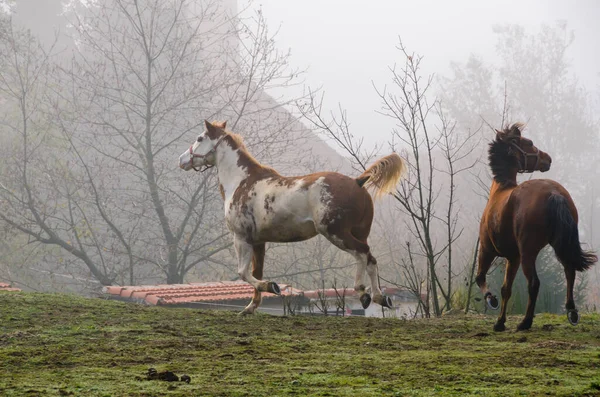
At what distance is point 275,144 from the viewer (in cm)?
2145

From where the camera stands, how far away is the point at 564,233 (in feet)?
19.3

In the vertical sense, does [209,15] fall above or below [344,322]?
above

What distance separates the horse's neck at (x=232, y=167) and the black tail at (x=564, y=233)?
3.28 m

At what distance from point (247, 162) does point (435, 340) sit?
3150 mm

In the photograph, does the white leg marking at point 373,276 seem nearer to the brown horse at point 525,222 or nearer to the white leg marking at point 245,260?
the brown horse at point 525,222

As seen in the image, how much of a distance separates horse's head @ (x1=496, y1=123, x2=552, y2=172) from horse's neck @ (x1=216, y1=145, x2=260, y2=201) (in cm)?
260

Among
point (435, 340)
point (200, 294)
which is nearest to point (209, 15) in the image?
point (200, 294)

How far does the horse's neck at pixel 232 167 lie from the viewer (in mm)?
8109

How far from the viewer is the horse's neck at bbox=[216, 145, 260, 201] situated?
811 cm

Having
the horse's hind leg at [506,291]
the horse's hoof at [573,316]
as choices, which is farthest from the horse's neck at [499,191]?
the horse's hoof at [573,316]

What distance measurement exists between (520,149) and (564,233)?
1.23 metres

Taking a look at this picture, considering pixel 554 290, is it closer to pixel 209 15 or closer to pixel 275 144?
pixel 275 144

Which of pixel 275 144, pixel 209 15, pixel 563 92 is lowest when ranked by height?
pixel 275 144

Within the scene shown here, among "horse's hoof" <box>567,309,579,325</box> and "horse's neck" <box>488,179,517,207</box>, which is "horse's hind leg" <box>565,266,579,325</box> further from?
"horse's neck" <box>488,179,517,207</box>
